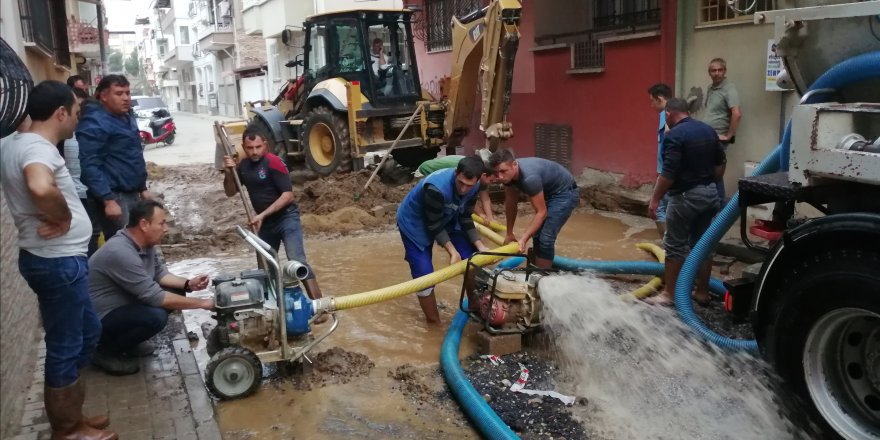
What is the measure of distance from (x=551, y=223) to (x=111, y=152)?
3517mm

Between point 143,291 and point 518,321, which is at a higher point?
point 143,291

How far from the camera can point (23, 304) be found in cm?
484

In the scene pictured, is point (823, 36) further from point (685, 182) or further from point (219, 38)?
point (219, 38)

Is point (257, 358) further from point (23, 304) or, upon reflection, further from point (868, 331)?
point (868, 331)

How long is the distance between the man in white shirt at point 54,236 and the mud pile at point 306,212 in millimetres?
5097

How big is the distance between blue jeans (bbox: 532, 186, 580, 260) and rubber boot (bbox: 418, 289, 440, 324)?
958 millimetres

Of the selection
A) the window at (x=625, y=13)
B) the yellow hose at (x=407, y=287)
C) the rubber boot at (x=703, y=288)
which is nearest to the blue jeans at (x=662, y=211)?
the rubber boot at (x=703, y=288)

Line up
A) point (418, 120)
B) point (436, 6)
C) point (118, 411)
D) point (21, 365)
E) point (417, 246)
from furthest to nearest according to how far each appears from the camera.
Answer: point (436, 6) → point (418, 120) → point (417, 246) → point (21, 365) → point (118, 411)

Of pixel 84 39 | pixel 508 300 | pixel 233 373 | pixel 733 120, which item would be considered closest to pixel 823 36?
pixel 508 300

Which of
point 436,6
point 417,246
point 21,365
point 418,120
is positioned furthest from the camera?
point 436,6

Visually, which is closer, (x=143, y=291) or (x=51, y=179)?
(x=51, y=179)

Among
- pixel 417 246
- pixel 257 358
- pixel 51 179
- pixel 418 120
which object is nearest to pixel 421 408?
pixel 257 358

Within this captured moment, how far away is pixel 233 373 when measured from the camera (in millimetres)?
4242

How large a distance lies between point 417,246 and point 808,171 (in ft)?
9.32
